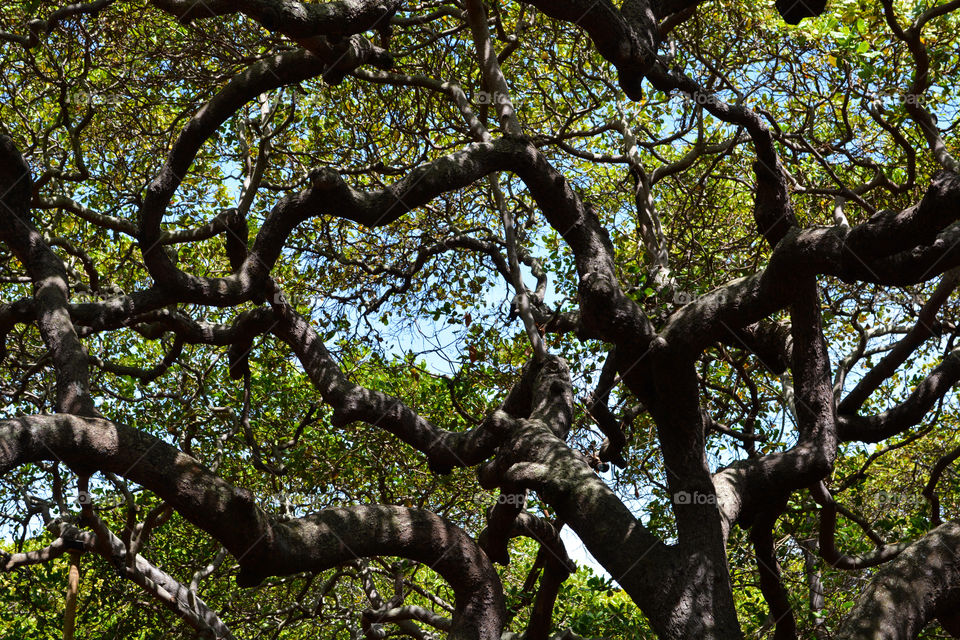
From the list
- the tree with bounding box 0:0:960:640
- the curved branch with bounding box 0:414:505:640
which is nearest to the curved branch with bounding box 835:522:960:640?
the tree with bounding box 0:0:960:640

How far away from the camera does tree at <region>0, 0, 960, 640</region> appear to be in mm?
5184

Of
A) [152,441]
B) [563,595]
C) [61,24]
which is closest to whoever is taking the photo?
[152,441]

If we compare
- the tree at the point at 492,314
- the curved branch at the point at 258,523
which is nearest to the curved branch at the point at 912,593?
the tree at the point at 492,314

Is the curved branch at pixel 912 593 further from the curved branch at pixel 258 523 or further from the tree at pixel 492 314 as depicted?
the curved branch at pixel 258 523

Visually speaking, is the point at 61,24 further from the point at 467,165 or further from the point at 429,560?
the point at 429,560

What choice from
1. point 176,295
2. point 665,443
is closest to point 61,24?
point 176,295

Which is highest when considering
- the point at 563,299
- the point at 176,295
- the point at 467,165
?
the point at 563,299

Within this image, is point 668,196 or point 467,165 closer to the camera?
point 467,165

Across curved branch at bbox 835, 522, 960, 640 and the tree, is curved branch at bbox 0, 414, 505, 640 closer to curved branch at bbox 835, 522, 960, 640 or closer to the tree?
the tree

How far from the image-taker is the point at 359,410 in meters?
6.61

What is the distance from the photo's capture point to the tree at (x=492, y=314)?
5.18 metres

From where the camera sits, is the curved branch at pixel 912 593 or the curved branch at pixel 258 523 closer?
the curved branch at pixel 258 523

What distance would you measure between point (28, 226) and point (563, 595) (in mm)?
7621

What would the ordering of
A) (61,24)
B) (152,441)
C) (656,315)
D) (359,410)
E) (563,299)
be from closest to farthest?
(152,441) < (359,410) < (656,315) < (61,24) < (563,299)
